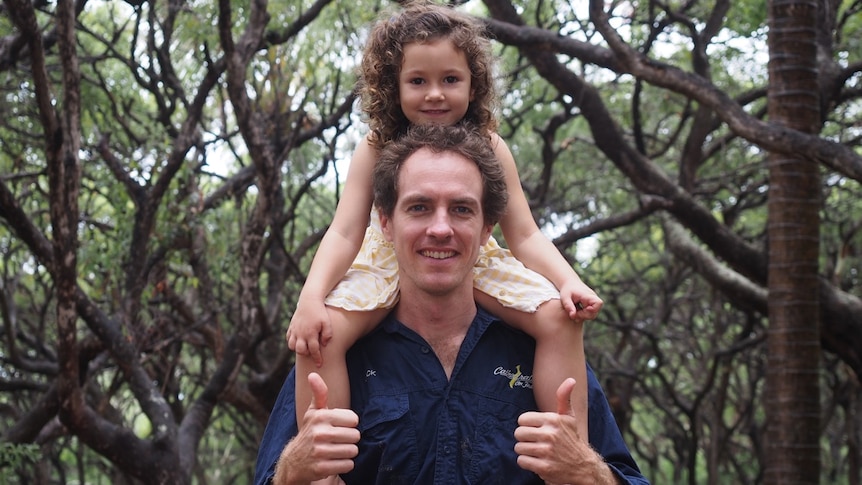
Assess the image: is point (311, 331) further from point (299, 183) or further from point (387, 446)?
point (299, 183)

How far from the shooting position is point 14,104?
9.10 meters

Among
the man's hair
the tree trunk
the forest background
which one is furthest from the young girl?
the tree trunk

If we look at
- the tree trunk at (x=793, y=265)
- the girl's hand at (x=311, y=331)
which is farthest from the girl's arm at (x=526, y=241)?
the tree trunk at (x=793, y=265)

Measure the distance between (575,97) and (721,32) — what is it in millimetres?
2237

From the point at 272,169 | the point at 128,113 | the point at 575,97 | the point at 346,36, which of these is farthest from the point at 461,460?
the point at 128,113

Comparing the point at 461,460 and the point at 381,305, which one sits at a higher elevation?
the point at 381,305

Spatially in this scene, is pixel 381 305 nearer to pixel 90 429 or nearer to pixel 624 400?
pixel 90 429

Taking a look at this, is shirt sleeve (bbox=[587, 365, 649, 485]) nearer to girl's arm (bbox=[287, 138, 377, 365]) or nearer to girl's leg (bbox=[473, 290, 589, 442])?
girl's leg (bbox=[473, 290, 589, 442])

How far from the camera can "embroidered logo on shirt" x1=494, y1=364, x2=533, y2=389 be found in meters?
3.16

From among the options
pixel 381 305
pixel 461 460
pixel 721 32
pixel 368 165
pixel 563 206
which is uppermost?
pixel 721 32

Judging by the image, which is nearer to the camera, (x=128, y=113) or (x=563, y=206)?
(x=128, y=113)

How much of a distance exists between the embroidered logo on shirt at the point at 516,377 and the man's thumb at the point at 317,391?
1.98 ft

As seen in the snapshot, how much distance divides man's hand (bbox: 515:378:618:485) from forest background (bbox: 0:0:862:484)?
199 centimetres

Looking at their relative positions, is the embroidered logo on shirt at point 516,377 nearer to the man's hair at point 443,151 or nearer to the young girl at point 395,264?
the young girl at point 395,264
